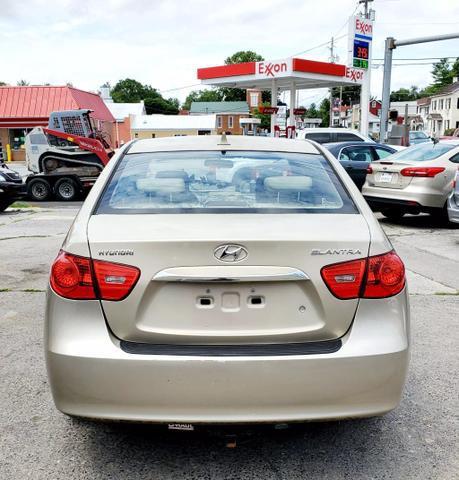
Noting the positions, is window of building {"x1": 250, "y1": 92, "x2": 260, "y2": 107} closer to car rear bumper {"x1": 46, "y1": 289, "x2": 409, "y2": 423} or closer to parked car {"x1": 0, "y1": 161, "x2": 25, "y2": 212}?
parked car {"x1": 0, "y1": 161, "x2": 25, "y2": 212}

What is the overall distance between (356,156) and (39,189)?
977 cm

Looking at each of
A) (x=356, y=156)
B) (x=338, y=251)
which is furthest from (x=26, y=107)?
(x=338, y=251)

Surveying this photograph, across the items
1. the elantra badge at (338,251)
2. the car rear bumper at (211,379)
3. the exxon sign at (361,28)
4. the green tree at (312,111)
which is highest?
the exxon sign at (361,28)

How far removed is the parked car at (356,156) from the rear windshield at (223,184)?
1042 centimetres

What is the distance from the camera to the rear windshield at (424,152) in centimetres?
1100

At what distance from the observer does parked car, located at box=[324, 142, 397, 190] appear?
1373 centimetres

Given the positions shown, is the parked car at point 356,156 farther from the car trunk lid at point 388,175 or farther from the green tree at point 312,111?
the green tree at point 312,111

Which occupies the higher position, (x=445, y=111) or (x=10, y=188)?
(x=10, y=188)

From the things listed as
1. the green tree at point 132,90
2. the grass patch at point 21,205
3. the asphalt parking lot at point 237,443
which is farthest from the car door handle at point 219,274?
the green tree at point 132,90

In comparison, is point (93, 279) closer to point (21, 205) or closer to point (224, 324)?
point (224, 324)

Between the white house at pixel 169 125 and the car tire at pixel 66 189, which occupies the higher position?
the car tire at pixel 66 189

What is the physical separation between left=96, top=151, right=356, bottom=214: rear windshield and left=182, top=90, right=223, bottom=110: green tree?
420 ft

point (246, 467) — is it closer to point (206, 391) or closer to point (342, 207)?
point (206, 391)

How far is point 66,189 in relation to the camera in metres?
17.8
